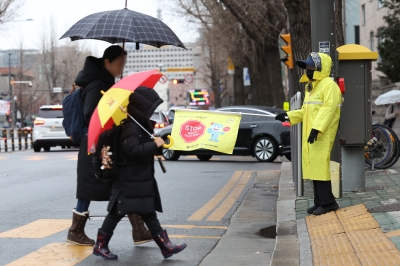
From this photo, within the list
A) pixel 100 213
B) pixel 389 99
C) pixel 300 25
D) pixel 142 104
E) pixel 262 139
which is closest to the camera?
pixel 142 104

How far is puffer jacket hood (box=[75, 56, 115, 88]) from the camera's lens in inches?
277

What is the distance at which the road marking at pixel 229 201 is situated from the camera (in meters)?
9.63

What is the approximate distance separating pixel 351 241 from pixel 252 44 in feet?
89.6

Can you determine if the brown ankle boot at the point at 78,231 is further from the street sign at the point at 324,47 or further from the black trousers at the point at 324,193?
the street sign at the point at 324,47

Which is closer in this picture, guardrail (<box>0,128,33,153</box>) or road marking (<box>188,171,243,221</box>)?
road marking (<box>188,171,243,221</box>)

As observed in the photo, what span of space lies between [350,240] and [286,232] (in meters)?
1.29

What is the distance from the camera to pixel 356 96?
10297 mm

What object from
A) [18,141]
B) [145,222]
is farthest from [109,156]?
[18,141]

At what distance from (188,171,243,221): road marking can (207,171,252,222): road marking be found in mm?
91

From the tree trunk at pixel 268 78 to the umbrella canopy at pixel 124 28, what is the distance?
2513 cm

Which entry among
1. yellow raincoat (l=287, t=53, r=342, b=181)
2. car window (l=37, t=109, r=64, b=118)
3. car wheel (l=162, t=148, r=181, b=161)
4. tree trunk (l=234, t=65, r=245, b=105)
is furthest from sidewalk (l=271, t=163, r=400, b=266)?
tree trunk (l=234, t=65, r=245, b=105)

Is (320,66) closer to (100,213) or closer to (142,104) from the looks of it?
(142,104)

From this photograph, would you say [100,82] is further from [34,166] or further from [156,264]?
[34,166]

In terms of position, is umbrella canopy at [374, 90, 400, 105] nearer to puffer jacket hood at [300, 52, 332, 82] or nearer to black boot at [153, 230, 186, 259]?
puffer jacket hood at [300, 52, 332, 82]
